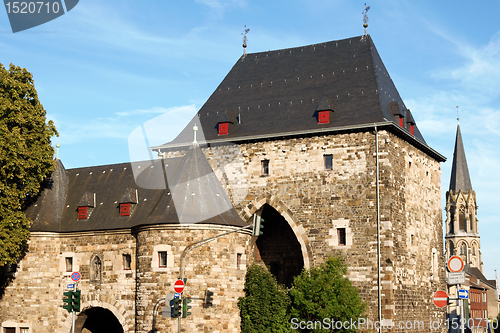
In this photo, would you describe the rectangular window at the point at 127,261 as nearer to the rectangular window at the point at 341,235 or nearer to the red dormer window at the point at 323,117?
the rectangular window at the point at 341,235

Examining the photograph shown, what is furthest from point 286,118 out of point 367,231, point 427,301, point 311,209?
point 427,301

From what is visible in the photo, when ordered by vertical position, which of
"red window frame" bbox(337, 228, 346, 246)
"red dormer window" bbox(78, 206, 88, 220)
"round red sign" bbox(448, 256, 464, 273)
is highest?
"red dormer window" bbox(78, 206, 88, 220)

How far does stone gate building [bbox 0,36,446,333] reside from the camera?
95.3ft

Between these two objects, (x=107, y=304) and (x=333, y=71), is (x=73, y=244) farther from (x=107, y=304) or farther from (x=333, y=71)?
(x=333, y=71)

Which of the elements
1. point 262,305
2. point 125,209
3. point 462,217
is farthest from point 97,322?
point 462,217

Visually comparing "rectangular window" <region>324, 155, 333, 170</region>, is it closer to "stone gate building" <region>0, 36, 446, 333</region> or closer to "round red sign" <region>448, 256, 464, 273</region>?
"stone gate building" <region>0, 36, 446, 333</region>

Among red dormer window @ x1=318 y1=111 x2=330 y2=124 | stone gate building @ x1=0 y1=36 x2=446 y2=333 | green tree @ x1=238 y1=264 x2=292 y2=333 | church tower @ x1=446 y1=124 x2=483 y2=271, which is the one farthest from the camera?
church tower @ x1=446 y1=124 x2=483 y2=271

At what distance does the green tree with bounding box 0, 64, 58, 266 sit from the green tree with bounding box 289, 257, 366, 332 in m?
13.3

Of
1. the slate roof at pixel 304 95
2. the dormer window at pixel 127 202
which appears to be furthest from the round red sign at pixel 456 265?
the dormer window at pixel 127 202

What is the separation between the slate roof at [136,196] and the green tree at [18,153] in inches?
68.2

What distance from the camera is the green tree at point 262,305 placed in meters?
29.3

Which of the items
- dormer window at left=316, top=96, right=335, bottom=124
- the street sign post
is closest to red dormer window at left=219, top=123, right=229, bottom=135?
dormer window at left=316, top=96, right=335, bottom=124

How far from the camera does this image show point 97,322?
107 ft

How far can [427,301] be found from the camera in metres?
33.3
